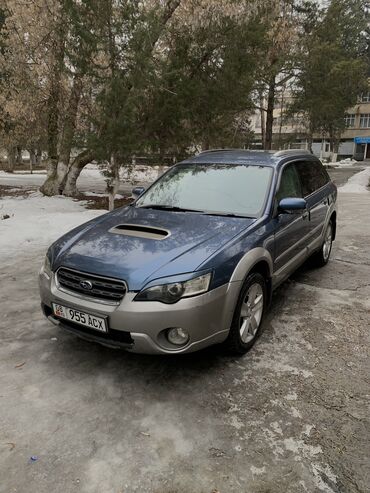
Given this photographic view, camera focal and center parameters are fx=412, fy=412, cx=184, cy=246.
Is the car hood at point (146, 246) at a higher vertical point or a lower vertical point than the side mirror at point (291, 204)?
lower

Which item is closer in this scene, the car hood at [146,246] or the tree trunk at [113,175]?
the car hood at [146,246]

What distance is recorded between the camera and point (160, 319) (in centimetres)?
290

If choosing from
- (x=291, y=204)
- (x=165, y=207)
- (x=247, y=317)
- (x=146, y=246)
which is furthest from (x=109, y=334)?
(x=291, y=204)

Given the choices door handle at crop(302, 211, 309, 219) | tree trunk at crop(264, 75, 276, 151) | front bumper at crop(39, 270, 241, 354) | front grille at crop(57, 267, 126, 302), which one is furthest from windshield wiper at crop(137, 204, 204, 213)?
tree trunk at crop(264, 75, 276, 151)

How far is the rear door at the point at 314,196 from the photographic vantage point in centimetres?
A: 513

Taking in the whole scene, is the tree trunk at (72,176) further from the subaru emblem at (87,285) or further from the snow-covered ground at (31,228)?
the subaru emblem at (87,285)

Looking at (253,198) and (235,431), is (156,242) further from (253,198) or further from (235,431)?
(235,431)

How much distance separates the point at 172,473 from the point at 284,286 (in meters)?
3.42

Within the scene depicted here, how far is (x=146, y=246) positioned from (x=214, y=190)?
4.23 feet

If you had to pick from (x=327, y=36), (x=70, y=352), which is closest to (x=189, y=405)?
(x=70, y=352)

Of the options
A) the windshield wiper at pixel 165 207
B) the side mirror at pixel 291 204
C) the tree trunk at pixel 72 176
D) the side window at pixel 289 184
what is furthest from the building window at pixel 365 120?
the windshield wiper at pixel 165 207

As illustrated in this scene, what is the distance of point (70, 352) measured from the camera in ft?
11.9

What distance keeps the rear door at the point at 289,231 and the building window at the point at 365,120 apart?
7367 centimetres

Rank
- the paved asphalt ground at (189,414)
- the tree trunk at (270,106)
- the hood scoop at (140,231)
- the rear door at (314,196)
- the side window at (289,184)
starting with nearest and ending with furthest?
the paved asphalt ground at (189,414) < the hood scoop at (140,231) < the side window at (289,184) < the rear door at (314,196) < the tree trunk at (270,106)
